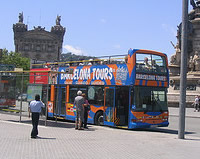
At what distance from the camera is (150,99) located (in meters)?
15.9

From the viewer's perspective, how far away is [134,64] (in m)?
15.4

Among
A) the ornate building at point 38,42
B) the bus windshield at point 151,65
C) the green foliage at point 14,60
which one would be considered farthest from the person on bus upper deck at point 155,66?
the ornate building at point 38,42

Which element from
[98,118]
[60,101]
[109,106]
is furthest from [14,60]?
[109,106]

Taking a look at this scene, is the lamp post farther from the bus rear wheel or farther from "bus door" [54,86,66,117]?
"bus door" [54,86,66,117]

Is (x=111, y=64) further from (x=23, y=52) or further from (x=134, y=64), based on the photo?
(x=23, y=52)

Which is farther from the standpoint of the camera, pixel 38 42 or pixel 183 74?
pixel 38 42

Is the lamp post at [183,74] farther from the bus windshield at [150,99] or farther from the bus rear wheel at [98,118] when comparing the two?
the bus rear wheel at [98,118]

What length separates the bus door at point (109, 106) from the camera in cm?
1622

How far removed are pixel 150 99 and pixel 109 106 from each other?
6.36 ft

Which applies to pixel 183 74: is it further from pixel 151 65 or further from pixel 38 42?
pixel 38 42

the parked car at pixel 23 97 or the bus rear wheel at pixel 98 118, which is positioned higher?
the parked car at pixel 23 97

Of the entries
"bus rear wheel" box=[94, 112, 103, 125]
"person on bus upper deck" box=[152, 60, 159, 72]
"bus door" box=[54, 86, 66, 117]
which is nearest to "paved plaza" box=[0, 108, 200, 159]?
"bus rear wheel" box=[94, 112, 103, 125]

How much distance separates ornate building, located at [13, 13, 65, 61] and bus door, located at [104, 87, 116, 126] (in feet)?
396

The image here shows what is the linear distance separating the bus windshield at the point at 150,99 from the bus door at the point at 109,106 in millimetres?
1262
